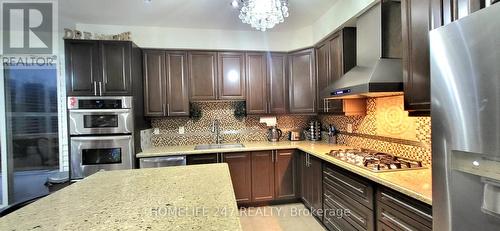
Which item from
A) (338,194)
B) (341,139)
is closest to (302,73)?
(341,139)

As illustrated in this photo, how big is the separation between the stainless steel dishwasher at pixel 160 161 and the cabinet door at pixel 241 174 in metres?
0.63

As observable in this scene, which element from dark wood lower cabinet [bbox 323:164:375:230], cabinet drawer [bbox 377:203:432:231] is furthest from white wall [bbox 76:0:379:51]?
cabinet drawer [bbox 377:203:432:231]

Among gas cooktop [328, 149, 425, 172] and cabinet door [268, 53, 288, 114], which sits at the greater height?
cabinet door [268, 53, 288, 114]

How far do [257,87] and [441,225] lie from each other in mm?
2748

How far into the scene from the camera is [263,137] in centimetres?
379

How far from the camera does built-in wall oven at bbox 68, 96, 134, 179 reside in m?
2.76

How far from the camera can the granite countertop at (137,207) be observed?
2.93 ft

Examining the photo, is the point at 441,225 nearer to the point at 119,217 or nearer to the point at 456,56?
the point at 456,56

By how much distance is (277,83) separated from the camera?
3.55m

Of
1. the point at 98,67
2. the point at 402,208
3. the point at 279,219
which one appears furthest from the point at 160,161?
the point at 402,208

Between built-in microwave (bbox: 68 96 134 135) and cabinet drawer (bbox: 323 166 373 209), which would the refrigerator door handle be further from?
built-in microwave (bbox: 68 96 134 135)

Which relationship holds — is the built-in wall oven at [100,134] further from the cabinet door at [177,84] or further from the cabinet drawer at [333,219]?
the cabinet drawer at [333,219]

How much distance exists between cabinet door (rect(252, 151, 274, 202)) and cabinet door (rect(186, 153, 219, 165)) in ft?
1.78

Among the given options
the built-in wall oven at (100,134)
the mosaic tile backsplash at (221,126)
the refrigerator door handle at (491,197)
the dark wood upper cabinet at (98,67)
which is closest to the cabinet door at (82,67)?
the dark wood upper cabinet at (98,67)
